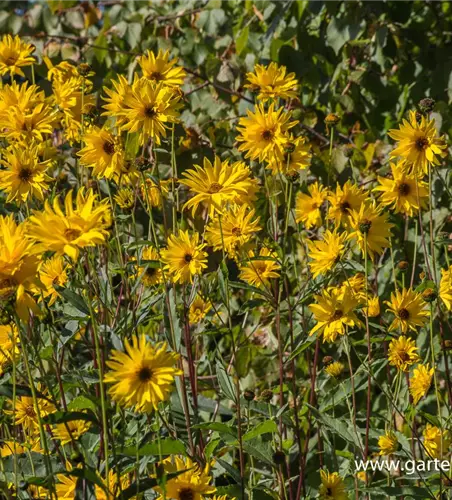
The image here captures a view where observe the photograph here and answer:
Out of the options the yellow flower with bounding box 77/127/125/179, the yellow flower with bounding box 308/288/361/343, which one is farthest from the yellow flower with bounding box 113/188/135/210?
the yellow flower with bounding box 308/288/361/343

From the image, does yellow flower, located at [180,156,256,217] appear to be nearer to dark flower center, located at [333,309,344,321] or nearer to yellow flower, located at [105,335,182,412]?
dark flower center, located at [333,309,344,321]

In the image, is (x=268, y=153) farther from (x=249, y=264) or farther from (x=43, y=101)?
(x=43, y=101)

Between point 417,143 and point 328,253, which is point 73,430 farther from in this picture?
point 417,143

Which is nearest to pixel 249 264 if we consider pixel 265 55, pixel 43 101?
pixel 43 101

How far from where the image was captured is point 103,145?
1804mm

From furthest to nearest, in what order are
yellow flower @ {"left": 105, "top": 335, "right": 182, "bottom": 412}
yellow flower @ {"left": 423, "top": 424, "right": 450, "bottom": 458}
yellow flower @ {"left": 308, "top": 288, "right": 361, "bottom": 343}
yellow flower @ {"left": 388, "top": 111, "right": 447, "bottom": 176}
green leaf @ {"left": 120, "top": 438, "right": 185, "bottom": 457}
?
yellow flower @ {"left": 423, "top": 424, "right": 450, "bottom": 458} < yellow flower @ {"left": 388, "top": 111, "right": 447, "bottom": 176} < yellow flower @ {"left": 308, "top": 288, "right": 361, "bottom": 343} < green leaf @ {"left": 120, "top": 438, "right": 185, "bottom": 457} < yellow flower @ {"left": 105, "top": 335, "right": 182, "bottom": 412}

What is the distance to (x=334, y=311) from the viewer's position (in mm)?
1700

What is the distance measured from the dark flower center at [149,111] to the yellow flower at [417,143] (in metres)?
0.45

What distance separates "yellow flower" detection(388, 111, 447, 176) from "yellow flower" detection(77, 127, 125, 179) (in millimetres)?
515

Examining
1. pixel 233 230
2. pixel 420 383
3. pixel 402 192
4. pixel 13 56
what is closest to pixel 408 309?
pixel 420 383

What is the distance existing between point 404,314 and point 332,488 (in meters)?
0.38

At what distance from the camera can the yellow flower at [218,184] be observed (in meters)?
1.69

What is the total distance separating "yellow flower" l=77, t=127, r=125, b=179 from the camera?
5.89 ft

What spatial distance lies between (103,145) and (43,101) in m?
0.18
